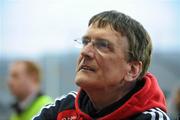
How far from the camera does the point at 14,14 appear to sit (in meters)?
8.80

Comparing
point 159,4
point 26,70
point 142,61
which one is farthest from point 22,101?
point 159,4

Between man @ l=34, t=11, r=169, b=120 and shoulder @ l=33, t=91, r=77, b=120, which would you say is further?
shoulder @ l=33, t=91, r=77, b=120

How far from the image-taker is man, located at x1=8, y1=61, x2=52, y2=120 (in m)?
5.33

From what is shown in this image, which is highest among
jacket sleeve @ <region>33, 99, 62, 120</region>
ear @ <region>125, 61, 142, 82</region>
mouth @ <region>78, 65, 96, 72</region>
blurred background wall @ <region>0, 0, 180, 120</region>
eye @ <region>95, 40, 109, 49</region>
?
eye @ <region>95, 40, 109, 49</region>

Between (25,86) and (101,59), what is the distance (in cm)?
269

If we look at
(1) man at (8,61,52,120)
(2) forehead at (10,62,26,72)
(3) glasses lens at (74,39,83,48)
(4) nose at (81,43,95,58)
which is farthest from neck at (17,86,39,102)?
(4) nose at (81,43,95,58)

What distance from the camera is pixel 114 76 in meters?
2.85

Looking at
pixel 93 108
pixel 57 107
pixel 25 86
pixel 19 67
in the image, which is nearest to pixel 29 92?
pixel 25 86

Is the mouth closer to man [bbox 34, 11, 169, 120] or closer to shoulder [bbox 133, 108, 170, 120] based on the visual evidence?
man [bbox 34, 11, 169, 120]

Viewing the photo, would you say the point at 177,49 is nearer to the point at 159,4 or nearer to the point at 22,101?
the point at 159,4

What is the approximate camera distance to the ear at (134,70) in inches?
114

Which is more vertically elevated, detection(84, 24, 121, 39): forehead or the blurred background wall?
detection(84, 24, 121, 39): forehead

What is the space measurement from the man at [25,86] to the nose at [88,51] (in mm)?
2514

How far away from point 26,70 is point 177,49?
349 cm
